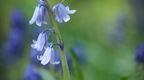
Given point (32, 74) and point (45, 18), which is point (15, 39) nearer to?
point (32, 74)

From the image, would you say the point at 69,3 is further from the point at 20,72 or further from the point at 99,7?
the point at 20,72

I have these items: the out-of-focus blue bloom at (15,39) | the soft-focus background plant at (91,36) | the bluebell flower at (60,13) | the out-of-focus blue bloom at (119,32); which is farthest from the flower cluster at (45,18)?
the out-of-focus blue bloom at (119,32)

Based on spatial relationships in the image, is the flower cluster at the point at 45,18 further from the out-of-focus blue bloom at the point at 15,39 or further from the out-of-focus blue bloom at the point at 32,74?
the out-of-focus blue bloom at the point at 15,39

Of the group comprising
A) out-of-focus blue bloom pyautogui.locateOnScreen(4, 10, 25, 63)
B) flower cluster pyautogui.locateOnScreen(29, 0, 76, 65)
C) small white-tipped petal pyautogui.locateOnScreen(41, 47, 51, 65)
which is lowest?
small white-tipped petal pyautogui.locateOnScreen(41, 47, 51, 65)

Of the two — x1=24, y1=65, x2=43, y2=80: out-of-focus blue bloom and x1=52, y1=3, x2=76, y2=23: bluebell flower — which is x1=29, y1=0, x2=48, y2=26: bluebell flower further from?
x1=24, y1=65, x2=43, y2=80: out-of-focus blue bloom

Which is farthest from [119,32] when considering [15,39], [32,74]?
[32,74]

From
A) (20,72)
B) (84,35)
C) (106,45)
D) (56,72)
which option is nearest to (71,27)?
(84,35)

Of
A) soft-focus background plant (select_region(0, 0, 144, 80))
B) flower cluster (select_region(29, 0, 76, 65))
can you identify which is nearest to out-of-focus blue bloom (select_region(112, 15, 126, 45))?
soft-focus background plant (select_region(0, 0, 144, 80))
